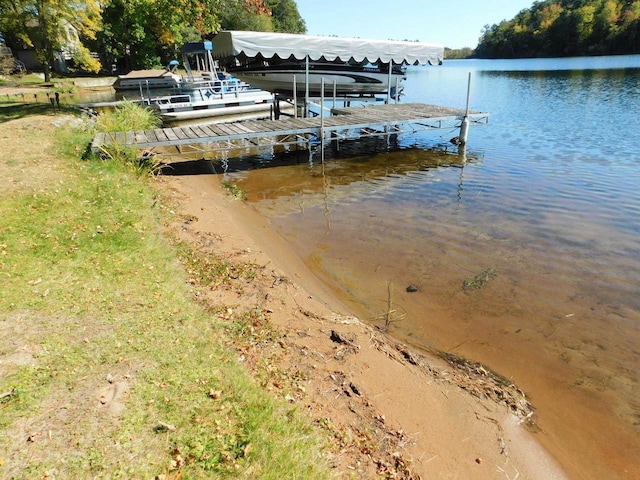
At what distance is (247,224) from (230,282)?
3.33 metres

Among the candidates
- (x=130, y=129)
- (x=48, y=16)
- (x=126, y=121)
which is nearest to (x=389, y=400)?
(x=130, y=129)

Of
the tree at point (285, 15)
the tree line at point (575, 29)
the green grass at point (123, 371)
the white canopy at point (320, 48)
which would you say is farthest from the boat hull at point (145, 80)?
the tree line at point (575, 29)

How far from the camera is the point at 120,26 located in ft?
129

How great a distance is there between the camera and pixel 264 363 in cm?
382

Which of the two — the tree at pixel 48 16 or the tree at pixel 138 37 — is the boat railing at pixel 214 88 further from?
the tree at pixel 138 37

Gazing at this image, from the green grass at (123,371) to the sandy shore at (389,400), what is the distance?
40 centimetres

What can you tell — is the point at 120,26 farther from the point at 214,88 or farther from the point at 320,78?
the point at 320,78

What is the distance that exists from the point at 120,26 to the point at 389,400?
153 ft

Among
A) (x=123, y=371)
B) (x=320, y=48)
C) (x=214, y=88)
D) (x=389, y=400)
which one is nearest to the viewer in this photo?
(x=123, y=371)

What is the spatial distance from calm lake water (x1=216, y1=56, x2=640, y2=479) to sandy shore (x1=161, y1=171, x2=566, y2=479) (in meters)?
0.36

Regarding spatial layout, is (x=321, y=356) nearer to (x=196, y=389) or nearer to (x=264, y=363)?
(x=264, y=363)

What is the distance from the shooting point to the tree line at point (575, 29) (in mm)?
71375

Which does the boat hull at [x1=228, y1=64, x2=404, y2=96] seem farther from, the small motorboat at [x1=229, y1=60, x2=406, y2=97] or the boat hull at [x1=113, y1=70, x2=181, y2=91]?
the boat hull at [x1=113, y1=70, x2=181, y2=91]

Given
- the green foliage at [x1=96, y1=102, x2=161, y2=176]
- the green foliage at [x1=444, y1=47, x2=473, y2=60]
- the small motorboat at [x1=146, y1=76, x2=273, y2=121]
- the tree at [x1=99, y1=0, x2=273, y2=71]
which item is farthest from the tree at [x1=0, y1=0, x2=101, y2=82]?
the green foliage at [x1=444, y1=47, x2=473, y2=60]
